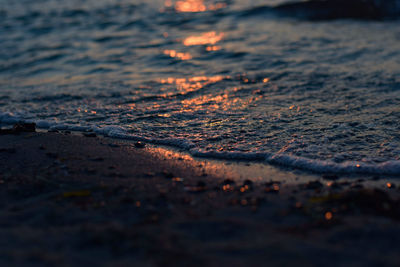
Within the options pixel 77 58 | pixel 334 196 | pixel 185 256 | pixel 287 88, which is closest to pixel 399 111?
pixel 287 88

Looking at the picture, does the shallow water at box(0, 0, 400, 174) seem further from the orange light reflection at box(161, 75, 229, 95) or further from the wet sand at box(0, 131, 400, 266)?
the wet sand at box(0, 131, 400, 266)

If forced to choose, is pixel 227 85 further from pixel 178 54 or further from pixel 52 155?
pixel 52 155

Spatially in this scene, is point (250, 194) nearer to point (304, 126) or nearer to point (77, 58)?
point (304, 126)

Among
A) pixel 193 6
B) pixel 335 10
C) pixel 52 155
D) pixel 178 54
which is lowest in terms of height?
pixel 52 155

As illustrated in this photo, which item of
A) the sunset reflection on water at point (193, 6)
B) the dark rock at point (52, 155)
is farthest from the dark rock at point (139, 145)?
the sunset reflection on water at point (193, 6)

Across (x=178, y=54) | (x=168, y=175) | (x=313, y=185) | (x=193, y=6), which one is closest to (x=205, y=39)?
(x=178, y=54)

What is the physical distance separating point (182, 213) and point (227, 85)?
11.3 ft

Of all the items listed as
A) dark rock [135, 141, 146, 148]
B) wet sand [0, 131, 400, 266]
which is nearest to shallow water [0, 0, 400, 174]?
dark rock [135, 141, 146, 148]

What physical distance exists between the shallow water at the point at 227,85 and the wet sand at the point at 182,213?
1.66 feet

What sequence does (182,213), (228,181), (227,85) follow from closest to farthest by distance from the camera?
(182,213), (228,181), (227,85)

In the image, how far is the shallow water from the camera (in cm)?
400

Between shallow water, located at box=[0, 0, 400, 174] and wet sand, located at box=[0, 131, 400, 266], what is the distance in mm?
506

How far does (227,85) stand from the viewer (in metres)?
5.92

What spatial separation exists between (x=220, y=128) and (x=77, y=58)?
15.0 feet
